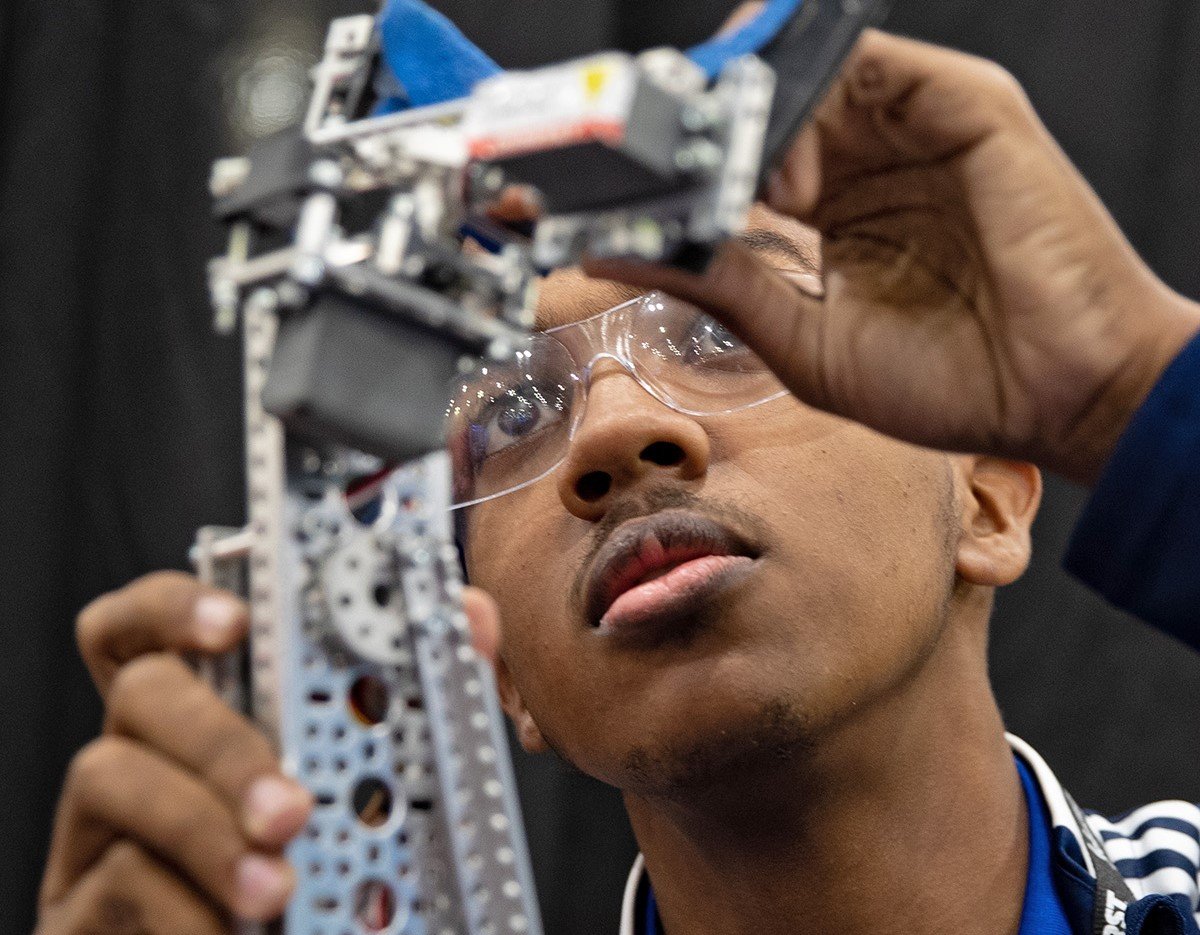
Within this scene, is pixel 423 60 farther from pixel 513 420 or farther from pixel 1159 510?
pixel 513 420

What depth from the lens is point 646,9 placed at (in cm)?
210

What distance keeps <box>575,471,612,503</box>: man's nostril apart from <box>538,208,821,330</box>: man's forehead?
235 millimetres

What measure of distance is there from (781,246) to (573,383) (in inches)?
9.9

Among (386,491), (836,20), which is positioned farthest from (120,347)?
(836,20)

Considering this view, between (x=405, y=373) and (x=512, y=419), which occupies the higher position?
(x=405, y=373)

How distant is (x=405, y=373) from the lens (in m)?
0.74

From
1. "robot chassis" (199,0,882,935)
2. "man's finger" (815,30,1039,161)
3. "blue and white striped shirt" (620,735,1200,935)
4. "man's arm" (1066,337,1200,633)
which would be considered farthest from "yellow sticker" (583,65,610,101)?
"blue and white striped shirt" (620,735,1200,935)

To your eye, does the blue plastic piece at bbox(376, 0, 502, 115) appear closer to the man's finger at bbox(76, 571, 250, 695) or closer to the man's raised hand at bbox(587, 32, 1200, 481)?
the man's raised hand at bbox(587, 32, 1200, 481)

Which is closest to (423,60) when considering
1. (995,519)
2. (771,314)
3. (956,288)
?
(771,314)

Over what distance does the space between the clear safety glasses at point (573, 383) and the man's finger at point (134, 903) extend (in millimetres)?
725

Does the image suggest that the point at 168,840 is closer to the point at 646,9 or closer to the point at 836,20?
the point at 836,20

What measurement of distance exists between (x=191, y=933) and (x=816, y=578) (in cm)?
66

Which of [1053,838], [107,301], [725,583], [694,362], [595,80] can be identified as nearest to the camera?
[595,80]

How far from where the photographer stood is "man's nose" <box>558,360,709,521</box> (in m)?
1.29
